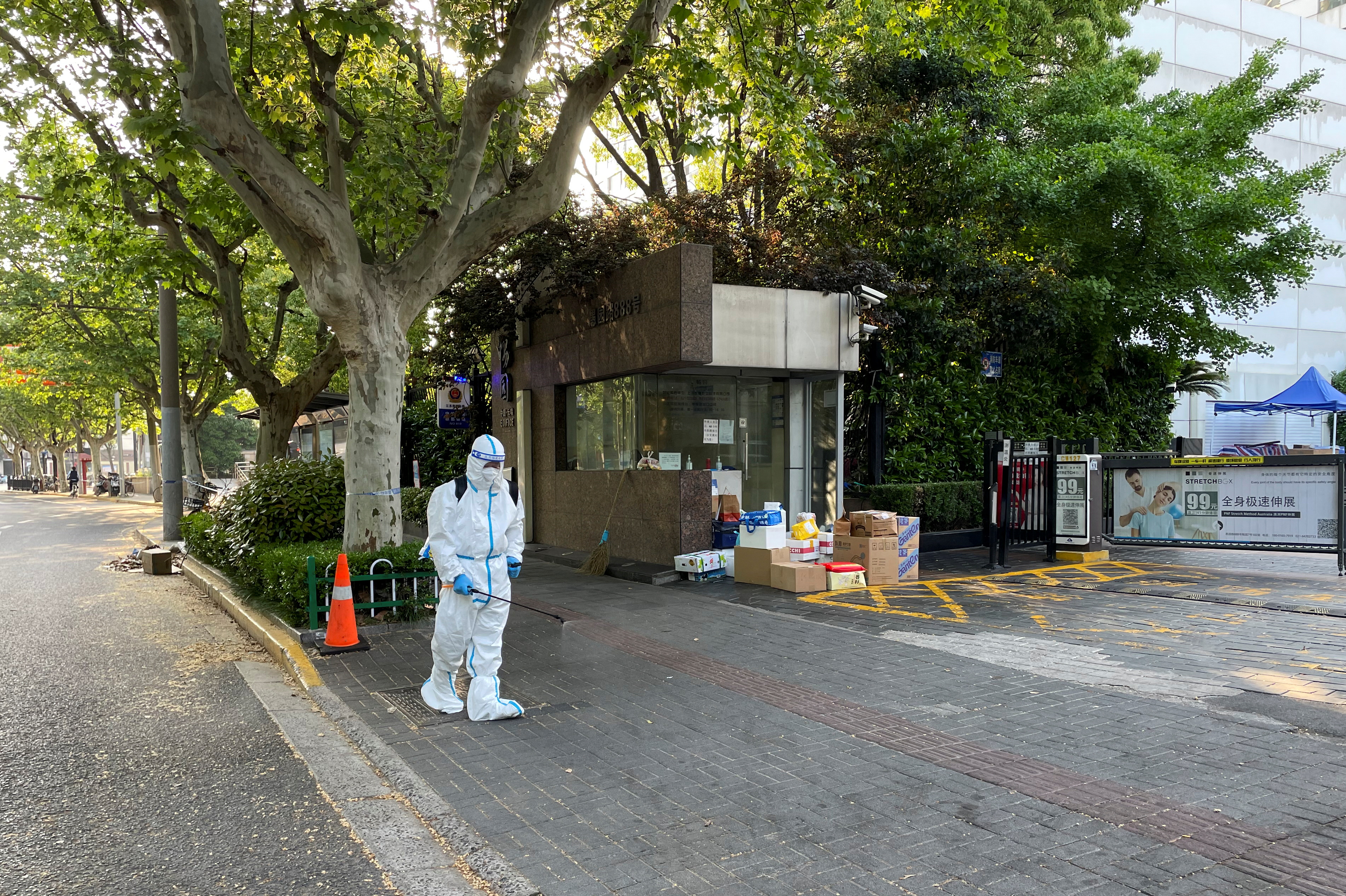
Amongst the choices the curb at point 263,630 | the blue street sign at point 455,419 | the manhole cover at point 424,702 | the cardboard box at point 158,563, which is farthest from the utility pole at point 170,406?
the manhole cover at point 424,702

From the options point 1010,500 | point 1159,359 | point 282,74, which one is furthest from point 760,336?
point 1159,359

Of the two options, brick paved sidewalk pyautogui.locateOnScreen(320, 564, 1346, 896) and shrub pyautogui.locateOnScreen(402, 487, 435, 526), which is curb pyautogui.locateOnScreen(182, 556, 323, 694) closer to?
brick paved sidewalk pyautogui.locateOnScreen(320, 564, 1346, 896)

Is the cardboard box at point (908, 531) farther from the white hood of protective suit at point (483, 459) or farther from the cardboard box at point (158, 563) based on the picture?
the cardboard box at point (158, 563)

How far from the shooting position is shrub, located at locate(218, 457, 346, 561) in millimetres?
11047

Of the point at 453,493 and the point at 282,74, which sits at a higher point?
the point at 282,74

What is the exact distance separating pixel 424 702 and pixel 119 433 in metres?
47.2

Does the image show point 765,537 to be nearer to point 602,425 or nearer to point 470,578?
point 602,425

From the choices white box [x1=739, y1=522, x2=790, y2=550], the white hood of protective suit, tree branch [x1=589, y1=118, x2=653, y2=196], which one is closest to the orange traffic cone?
the white hood of protective suit

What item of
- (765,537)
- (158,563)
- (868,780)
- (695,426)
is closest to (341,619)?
(868,780)

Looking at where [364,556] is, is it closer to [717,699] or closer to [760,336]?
[717,699]

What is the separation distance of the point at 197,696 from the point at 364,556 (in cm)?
229

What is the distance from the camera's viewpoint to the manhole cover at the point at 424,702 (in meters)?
5.79

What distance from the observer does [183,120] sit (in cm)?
859

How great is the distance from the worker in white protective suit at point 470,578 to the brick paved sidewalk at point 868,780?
0.36 m
